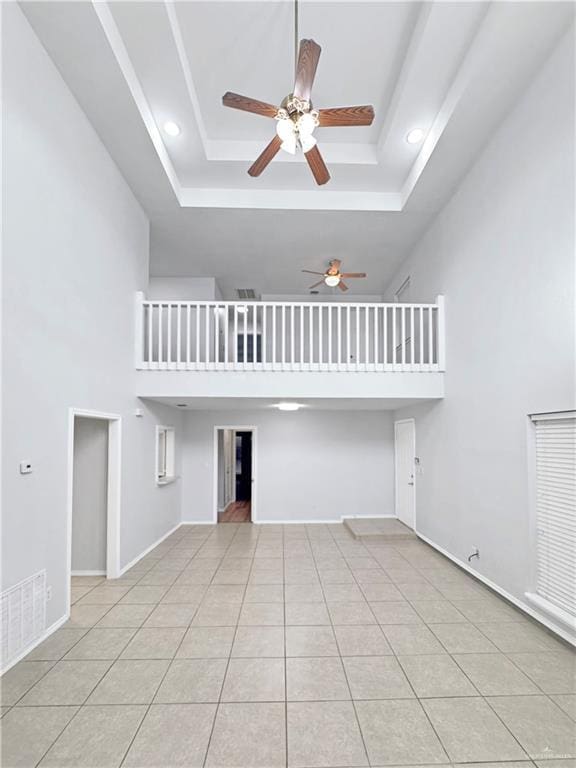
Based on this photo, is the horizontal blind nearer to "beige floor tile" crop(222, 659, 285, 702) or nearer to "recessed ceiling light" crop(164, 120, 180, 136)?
"beige floor tile" crop(222, 659, 285, 702)

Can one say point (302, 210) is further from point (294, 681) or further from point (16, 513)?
point (294, 681)

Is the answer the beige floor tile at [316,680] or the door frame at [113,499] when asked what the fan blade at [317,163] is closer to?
the door frame at [113,499]

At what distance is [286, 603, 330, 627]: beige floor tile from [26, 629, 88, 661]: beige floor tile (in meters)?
1.70

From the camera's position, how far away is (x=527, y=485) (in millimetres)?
3611

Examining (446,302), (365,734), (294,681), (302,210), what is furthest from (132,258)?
(365,734)

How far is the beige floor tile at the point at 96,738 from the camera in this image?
207cm

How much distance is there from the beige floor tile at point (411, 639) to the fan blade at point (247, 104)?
4.22m

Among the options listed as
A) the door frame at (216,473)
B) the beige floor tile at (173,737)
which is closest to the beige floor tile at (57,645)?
the beige floor tile at (173,737)

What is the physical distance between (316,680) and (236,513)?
255 inches

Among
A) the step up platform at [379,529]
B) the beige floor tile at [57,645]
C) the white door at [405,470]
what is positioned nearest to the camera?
the beige floor tile at [57,645]

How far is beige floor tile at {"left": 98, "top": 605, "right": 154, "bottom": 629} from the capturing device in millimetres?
3543

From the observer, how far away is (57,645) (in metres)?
3.19

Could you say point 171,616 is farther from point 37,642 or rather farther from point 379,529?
point 379,529

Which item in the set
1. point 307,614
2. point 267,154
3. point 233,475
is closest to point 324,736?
point 307,614
